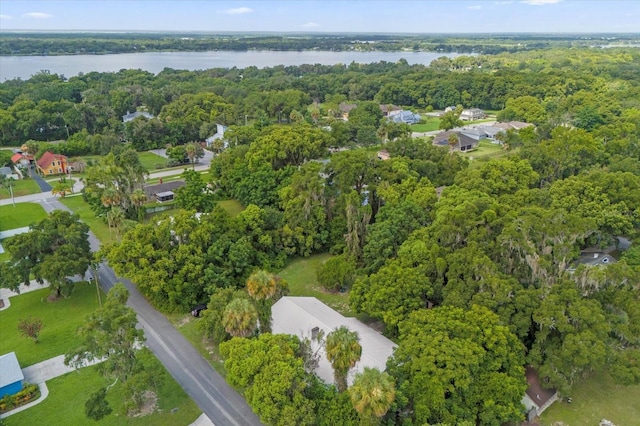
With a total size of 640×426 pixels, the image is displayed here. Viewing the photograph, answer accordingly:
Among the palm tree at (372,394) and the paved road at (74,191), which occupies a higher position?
the palm tree at (372,394)

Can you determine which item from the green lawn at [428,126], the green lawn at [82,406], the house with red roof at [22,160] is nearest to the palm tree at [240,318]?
the green lawn at [82,406]

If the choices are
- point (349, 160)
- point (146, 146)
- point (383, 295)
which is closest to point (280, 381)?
point (383, 295)

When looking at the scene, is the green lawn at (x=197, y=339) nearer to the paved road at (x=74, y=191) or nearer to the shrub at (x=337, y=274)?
the shrub at (x=337, y=274)

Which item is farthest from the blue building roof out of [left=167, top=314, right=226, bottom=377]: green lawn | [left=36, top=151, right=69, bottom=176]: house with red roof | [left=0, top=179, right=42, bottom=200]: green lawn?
[left=36, top=151, right=69, bottom=176]: house with red roof

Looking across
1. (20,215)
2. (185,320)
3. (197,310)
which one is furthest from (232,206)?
(20,215)

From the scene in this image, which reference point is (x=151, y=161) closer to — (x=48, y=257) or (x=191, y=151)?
(x=191, y=151)

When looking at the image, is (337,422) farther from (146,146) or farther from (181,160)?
(146,146)

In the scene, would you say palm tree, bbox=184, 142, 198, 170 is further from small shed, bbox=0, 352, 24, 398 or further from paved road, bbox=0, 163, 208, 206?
small shed, bbox=0, 352, 24, 398
